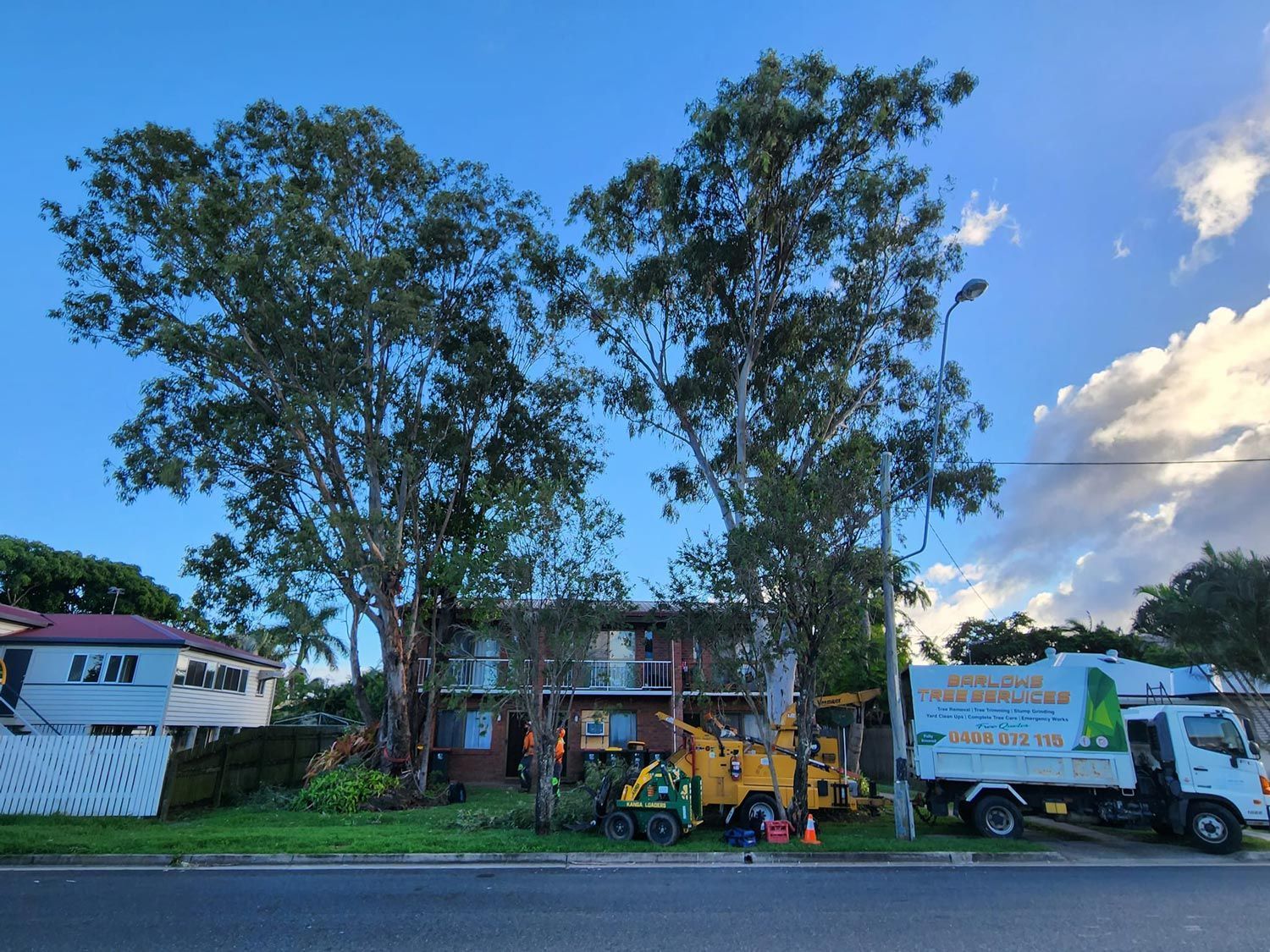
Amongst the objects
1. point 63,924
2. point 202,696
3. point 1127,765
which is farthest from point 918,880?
point 202,696

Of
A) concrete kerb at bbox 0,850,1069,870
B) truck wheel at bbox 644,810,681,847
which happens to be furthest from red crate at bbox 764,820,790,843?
truck wheel at bbox 644,810,681,847

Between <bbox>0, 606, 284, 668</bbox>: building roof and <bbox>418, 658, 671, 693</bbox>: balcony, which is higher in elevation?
<bbox>0, 606, 284, 668</bbox>: building roof

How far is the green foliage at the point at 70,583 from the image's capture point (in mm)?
37469

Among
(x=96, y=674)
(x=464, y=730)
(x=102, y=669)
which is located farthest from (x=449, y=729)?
(x=96, y=674)

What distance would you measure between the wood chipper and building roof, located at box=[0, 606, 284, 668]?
1973cm

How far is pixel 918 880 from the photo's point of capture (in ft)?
31.1

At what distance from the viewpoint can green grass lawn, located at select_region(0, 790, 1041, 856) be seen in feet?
37.3

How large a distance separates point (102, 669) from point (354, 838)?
1883 cm

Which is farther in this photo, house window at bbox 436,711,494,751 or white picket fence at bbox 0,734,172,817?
house window at bbox 436,711,494,751

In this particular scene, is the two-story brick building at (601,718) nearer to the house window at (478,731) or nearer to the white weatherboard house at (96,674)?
the house window at (478,731)

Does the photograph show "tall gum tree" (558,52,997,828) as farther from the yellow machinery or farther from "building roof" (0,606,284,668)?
"building roof" (0,606,284,668)

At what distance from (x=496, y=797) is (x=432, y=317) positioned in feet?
44.6

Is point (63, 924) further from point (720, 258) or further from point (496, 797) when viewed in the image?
point (720, 258)

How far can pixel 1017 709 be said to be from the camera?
43.9 ft
